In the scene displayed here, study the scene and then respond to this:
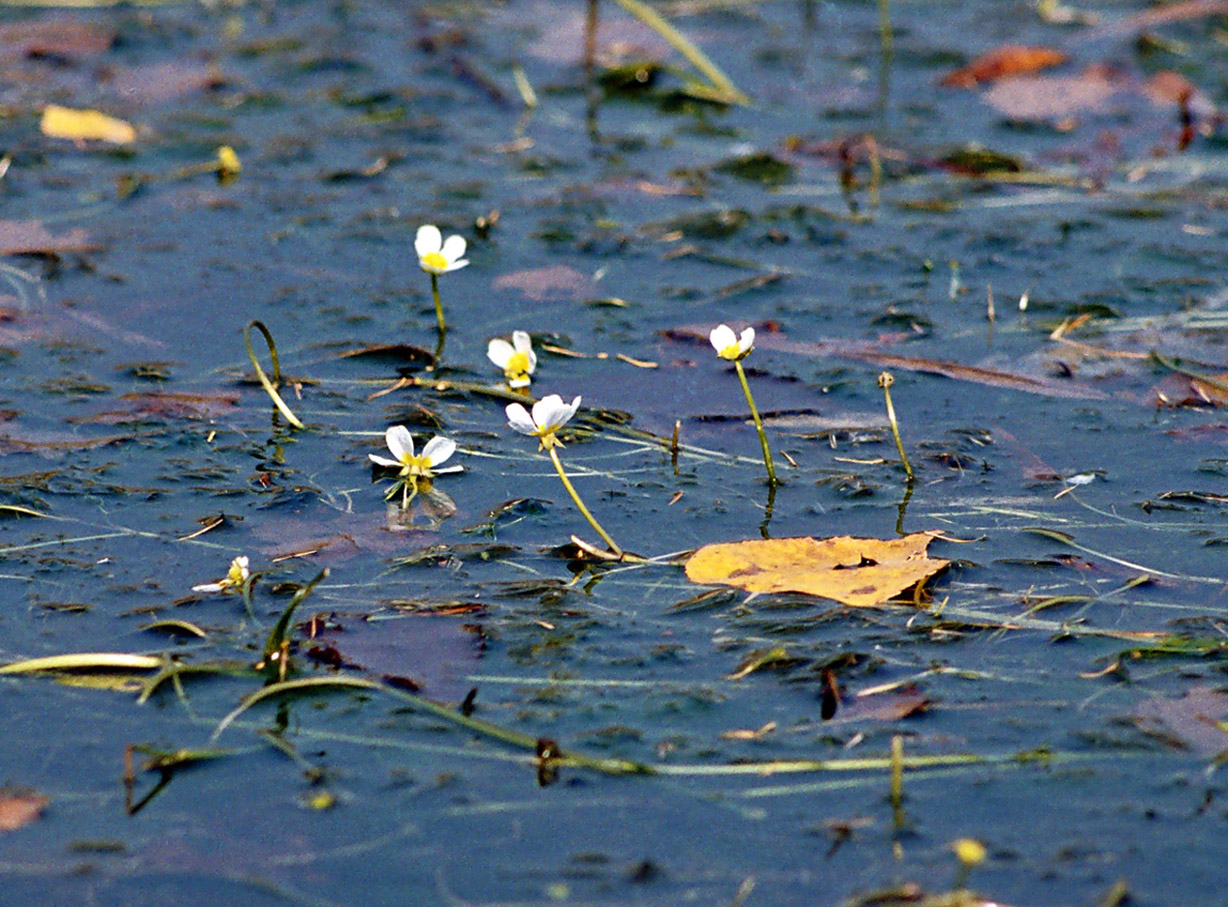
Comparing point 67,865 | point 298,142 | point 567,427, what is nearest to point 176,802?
point 67,865

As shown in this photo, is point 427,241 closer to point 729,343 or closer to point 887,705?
point 729,343

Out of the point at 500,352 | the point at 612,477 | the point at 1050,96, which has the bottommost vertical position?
the point at 612,477

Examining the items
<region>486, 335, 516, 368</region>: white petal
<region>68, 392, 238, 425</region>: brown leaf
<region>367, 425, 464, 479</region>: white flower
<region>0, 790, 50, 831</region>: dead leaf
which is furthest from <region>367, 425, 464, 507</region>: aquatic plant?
<region>0, 790, 50, 831</region>: dead leaf

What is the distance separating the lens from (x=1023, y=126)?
429cm

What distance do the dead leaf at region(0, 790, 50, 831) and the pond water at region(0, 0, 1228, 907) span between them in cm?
2

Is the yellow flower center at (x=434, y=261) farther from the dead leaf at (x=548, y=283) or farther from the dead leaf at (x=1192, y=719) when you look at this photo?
the dead leaf at (x=1192, y=719)

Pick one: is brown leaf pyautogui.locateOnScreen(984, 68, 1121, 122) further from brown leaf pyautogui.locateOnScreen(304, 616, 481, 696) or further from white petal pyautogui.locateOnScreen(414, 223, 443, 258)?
brown leaf pyautogui.locateOnScreen(304, 616, 481, 696)

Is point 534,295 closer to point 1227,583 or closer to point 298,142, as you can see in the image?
point 298,142

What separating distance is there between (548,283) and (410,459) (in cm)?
102

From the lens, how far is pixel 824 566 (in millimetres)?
2111

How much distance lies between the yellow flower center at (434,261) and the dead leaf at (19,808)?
4.61ft

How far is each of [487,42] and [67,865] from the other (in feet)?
12.7

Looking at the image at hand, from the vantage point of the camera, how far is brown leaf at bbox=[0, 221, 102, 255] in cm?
327

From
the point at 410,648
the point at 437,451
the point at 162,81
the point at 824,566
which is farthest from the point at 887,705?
the point at 162,81
